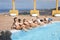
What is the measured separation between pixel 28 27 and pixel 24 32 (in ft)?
3.17

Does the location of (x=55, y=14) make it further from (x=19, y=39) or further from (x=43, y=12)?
(x=19, y=39)

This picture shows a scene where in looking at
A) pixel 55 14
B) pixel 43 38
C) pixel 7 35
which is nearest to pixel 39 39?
pixel 43 38

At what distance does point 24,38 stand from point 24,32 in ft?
3.62

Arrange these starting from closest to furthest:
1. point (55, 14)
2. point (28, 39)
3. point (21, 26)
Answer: point (28, 39)
point (21, 26)
point (55, 14)

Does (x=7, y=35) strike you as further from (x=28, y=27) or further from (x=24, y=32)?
(x=28, y=27)

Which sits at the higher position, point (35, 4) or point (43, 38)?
point (35, 4)

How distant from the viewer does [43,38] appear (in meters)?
7.40

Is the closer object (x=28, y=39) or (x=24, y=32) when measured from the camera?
(x=28, y=39)

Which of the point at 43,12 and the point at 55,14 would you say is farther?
the point at 43,12

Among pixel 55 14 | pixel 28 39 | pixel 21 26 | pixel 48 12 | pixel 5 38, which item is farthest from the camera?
pixel 48 12

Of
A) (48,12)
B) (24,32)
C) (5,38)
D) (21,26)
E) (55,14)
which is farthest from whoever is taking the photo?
(48,12)

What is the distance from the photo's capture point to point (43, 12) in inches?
750

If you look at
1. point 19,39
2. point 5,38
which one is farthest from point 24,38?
point 5,38

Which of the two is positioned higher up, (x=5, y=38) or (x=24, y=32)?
(x=5, y=38)
